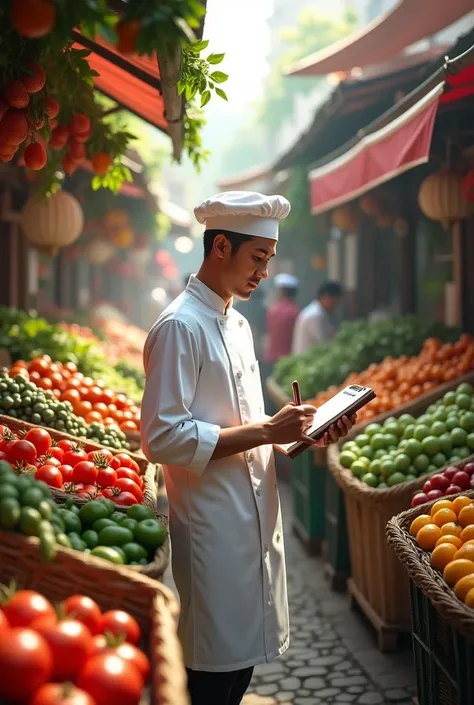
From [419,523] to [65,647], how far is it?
209 cm

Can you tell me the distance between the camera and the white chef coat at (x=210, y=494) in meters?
3.02

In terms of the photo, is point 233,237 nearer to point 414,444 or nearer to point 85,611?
point 85,611

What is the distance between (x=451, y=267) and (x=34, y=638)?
8082mm

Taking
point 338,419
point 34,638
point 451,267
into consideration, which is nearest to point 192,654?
point 338,419

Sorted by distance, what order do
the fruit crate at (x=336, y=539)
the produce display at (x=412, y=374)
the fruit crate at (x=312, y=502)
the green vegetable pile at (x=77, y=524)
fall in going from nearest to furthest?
the green vegetable pile at (x=77, y=524) → the fruit crate at (x=336, y=539) → the produce display at (x=412, y=374) → the fruit crate at (x=312, y=502)

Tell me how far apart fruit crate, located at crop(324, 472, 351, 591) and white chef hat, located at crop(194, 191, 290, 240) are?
329 cm

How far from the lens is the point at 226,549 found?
10.3ft

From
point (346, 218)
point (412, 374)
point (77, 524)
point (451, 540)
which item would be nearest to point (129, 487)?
point (77, 524)

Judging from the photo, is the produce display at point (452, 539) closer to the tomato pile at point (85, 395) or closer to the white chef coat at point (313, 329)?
the tomato pile at point (85, 395)

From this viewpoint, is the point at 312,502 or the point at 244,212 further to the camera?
the point at 312,502

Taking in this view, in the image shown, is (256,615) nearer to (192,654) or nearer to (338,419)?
(192,654)

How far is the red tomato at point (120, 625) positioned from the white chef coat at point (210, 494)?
875 millimetres

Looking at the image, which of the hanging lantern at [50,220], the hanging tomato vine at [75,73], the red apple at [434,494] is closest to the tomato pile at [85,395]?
the hanging tomato vine at [75,73]

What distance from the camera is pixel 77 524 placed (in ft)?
9.16
